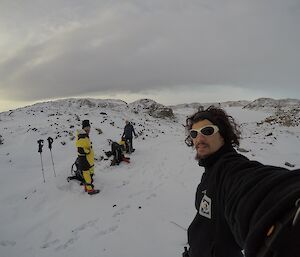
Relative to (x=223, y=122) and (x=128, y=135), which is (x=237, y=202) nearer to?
(x=223, y=122)

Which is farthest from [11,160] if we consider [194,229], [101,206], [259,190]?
[259,190]

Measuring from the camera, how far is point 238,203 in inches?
65.5

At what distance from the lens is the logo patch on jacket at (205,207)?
92.0 inches

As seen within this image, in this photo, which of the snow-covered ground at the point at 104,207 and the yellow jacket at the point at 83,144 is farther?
the yellow jacket at the point at 83,144

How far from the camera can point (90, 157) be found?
973cm

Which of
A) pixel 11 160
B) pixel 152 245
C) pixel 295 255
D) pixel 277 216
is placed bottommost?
pixel 152 245

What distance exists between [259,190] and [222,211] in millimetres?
708

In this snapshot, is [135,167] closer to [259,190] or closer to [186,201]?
[186,201]

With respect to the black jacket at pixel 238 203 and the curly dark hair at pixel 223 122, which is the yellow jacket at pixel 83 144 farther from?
the black jacket at pixel 238 203

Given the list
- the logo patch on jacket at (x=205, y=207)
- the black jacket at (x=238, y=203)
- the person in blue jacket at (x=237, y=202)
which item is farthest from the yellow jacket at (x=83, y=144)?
the logo patch on jacket at (x=205, y=207)

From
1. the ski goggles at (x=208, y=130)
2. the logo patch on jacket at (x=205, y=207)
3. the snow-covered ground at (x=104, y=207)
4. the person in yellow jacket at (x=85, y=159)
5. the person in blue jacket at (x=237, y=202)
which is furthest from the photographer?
the person in yellow jacket at (x=85, y=159)

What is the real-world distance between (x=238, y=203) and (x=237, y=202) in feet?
0.11

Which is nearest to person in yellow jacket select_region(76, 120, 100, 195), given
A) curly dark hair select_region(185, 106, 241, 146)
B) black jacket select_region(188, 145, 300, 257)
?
curly dark hair select_region(185, 106, 241, 146)

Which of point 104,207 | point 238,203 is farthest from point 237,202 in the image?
point 104,207
